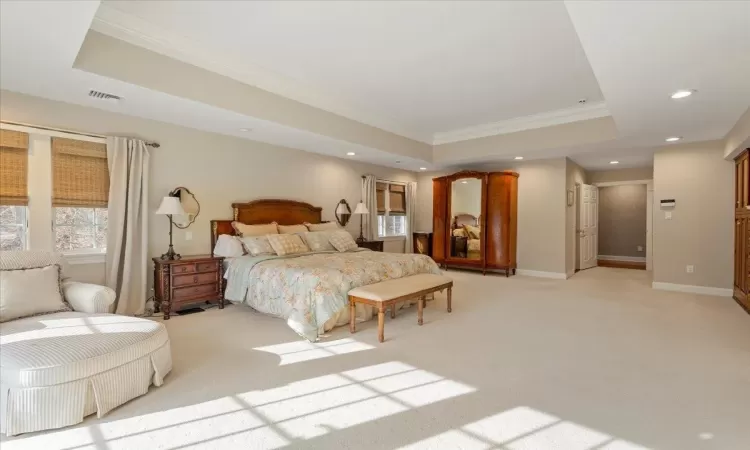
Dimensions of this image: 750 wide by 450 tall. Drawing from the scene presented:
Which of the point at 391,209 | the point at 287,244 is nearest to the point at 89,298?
the point at 287,244

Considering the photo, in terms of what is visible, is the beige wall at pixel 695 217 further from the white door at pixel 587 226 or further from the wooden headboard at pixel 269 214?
the wooden headboard at pixel 269 214

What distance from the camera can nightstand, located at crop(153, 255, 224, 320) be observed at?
163 inches

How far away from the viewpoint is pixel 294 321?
359 cm

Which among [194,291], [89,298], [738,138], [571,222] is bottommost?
[194,291]

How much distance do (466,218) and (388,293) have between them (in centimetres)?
445

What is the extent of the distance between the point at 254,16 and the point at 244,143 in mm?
2645

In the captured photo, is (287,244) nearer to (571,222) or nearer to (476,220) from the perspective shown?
(476,220)

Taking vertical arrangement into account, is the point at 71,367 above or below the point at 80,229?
below

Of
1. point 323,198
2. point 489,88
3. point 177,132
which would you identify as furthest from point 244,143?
point 489,88

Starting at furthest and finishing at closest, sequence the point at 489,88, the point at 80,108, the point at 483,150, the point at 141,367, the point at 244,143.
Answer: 1. the point at 483,150
2. the point at 244,143
3. the point at 489,88
4. the point at 80,108
5. the point at 141,367

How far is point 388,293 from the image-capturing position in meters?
3.61

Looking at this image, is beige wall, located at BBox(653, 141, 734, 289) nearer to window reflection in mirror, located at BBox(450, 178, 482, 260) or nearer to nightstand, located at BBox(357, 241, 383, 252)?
window reflection in mirror, located at BBox(450, 178, 482, 260)

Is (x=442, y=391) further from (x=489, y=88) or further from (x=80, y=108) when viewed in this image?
(x=80, y=108)

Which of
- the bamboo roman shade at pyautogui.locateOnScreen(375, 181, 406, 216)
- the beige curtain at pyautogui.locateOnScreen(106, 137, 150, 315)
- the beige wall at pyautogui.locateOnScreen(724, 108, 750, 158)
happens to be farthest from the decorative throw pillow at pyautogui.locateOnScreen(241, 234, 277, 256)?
the beige wall at pyautogui.locateOnScreen(724, 108, 750, 158)
